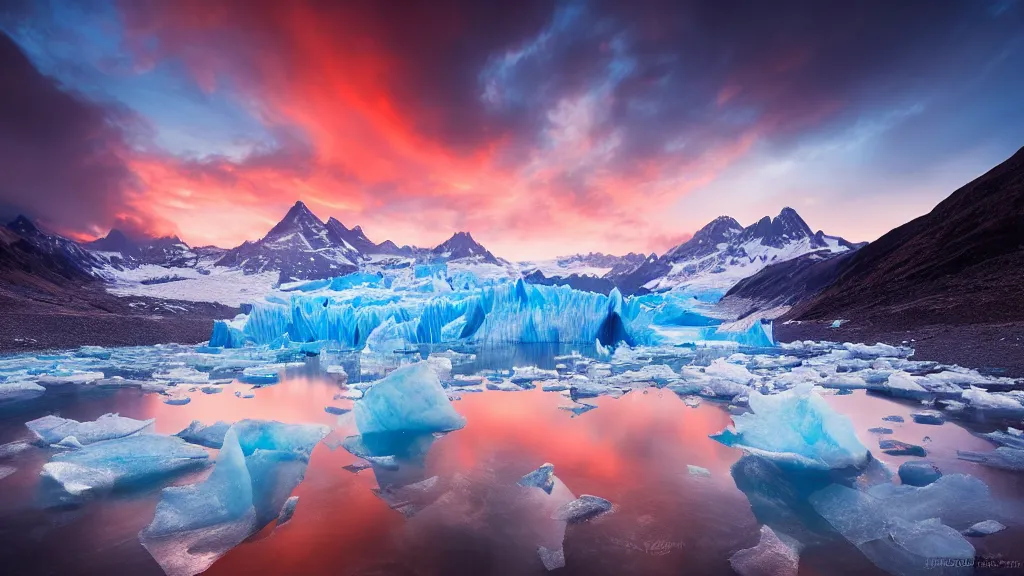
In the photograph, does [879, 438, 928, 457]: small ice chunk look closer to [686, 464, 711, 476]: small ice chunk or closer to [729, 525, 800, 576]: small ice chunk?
[686, 464, 711, 476]: small ice chunk

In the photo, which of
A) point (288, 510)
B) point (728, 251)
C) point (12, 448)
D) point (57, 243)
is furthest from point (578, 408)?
point (728, 251)

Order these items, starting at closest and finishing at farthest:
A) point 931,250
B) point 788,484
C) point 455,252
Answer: point 788,484 < point 931,250 < point 455,252

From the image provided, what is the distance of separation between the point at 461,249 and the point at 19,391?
16123 centimetres

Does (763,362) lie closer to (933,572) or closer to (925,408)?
(925,408)

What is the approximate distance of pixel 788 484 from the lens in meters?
3.84

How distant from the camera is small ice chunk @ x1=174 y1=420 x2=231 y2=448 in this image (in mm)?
4926

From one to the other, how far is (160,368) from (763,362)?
53.8 feet

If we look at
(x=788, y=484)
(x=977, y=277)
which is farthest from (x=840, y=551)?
(x=977, y=277)

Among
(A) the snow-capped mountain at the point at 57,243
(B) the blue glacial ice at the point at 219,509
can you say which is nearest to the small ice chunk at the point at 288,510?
(B) the blue glacial ice at the point at 219,509

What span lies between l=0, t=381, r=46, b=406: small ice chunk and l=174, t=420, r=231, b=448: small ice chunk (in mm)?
4846

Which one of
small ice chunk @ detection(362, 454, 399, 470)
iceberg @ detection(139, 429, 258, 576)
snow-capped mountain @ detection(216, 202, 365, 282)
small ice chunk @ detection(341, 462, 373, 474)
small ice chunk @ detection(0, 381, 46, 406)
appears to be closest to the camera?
iceberg @ detection(139, 429, 258, 576)

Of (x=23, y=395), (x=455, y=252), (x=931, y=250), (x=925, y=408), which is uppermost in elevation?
(x=455, y=252)

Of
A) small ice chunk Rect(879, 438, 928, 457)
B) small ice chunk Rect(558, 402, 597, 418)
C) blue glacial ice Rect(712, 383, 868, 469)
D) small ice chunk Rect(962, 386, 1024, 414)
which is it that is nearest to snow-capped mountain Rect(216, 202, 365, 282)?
small ice chunk Rect(558, 402, 597, 418)

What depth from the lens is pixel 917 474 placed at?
12.3 feet
